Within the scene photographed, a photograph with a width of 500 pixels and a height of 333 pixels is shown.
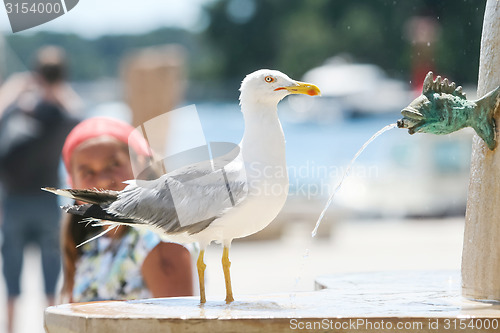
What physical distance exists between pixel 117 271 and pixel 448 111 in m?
1.48

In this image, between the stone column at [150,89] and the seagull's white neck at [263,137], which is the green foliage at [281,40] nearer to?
the stone column at [150,89]

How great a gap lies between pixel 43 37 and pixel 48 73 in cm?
5781

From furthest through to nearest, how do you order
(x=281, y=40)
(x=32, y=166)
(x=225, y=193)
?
(x=281, y=40), (x=32, y=166), (x=225, y=193)

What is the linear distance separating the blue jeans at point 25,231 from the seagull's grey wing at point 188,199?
3.42m

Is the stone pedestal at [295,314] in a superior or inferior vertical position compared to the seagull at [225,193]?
inferior

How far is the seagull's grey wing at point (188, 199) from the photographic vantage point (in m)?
2.97

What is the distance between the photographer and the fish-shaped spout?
3.17 metres

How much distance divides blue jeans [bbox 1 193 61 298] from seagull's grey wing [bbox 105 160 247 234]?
3423mm

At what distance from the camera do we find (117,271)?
3762mm

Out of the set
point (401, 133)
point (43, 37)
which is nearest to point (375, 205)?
point (401, 133)

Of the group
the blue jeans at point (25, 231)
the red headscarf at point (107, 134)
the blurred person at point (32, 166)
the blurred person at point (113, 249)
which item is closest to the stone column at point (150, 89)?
the blurred person at point (32, 166)

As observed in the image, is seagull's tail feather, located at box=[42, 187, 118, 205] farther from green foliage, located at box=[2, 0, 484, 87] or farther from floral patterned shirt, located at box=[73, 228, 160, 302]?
green foliage, located at box=[2, 0, 484, 87]

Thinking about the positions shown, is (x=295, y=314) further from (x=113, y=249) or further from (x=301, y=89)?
(x=113, y=249)

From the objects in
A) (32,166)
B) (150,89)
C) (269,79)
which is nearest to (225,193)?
(269,79)
